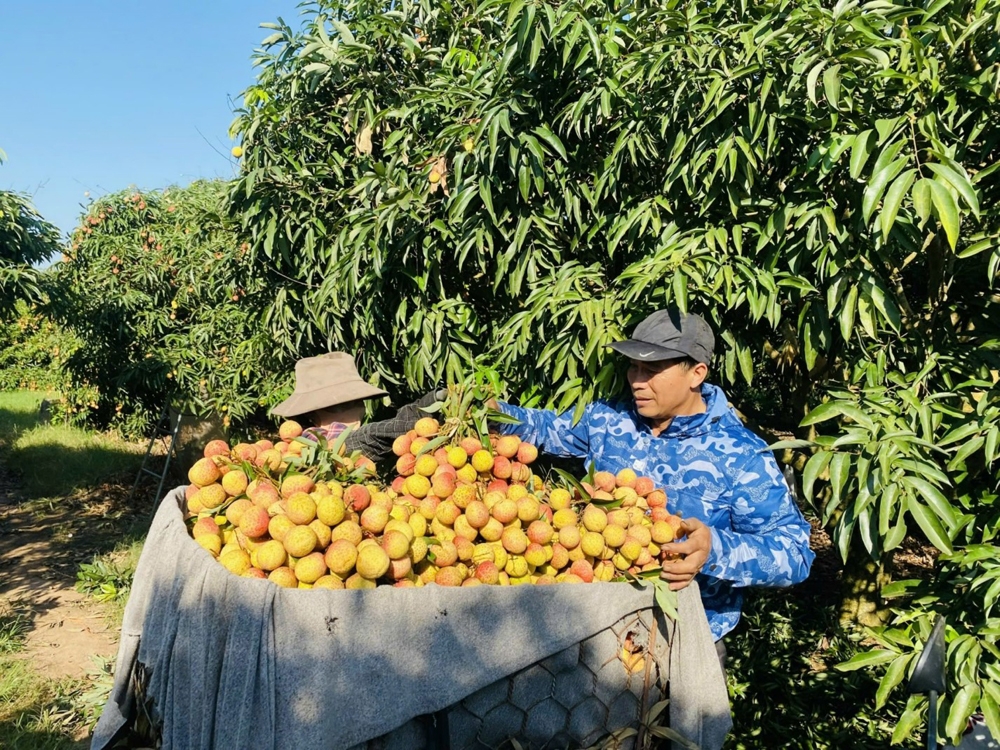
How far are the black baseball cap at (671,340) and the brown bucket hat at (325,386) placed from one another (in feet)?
3.67

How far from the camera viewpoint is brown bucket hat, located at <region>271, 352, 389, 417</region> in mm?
2615

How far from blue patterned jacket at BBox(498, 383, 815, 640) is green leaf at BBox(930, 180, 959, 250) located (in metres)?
0.74

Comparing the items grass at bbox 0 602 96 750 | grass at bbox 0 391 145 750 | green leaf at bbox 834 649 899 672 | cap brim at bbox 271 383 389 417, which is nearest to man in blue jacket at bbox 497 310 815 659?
green leaf at bbox 834 649 899 672

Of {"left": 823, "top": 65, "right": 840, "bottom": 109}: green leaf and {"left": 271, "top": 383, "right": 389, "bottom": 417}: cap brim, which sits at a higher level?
{"left": 823, "top": 65, "right": 840, "bottom": 109}: green leaf

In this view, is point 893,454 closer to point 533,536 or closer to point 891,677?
point 891,677

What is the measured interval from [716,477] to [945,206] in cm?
87

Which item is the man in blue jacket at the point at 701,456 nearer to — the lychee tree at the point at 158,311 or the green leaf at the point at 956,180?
the green leaf at the point at 956,180

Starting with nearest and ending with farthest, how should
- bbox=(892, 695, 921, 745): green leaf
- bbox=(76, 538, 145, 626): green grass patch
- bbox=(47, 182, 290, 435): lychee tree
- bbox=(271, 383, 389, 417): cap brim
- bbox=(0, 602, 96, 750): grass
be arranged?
bbox=(892, 695, 921, 745): green leaf
bbox=(271, 383, 389, 417): cap brim
bbox=(0, 602, 96, 750): grass
bbox=(76, 538, 145, 626): green grass patch
bbox=(47, 182, 290, 435): lychee tree

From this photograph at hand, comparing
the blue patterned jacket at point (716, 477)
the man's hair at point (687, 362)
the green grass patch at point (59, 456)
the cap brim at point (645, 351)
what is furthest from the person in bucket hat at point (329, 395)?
the green grass patch at point (59, 456)

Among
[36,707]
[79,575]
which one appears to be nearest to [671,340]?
[36,707]

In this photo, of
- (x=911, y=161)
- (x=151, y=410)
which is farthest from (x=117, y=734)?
(x=151, y=410)

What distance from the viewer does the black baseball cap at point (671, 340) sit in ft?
6.30

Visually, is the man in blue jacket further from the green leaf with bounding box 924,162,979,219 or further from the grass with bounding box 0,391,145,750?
the grass with bounding box 0,391,145,750

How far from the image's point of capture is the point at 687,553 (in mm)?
1453
